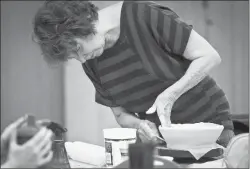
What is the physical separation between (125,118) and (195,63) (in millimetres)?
276

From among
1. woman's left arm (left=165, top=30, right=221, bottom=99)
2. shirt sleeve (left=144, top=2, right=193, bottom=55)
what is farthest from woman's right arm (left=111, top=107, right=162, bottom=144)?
shirt sleeve (left=144, top=2, right=193, bottom=55)

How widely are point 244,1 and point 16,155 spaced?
3.95 feet

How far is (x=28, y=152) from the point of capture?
0.66m

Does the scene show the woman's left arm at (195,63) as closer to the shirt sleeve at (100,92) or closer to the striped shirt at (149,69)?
the striped shirt at (149,69)

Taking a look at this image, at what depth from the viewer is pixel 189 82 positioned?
3.51 feet

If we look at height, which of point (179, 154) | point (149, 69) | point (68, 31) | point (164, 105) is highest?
point (68, 31)

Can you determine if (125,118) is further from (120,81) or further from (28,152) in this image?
(28,152)

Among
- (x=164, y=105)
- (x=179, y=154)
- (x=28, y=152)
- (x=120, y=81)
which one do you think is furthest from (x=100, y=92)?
(x=28, y=152)

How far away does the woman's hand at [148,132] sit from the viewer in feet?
3.29

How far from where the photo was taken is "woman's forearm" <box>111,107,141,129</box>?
113 centimetres

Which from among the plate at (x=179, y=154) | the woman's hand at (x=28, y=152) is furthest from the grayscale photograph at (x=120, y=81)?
the woman's hand at (x=28, y=152)

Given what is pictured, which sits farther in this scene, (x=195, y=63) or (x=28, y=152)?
(x=195, y=63)

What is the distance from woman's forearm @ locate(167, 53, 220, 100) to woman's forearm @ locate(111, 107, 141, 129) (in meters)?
0.14

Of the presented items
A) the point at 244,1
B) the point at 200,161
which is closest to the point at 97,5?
the point at 200,161
